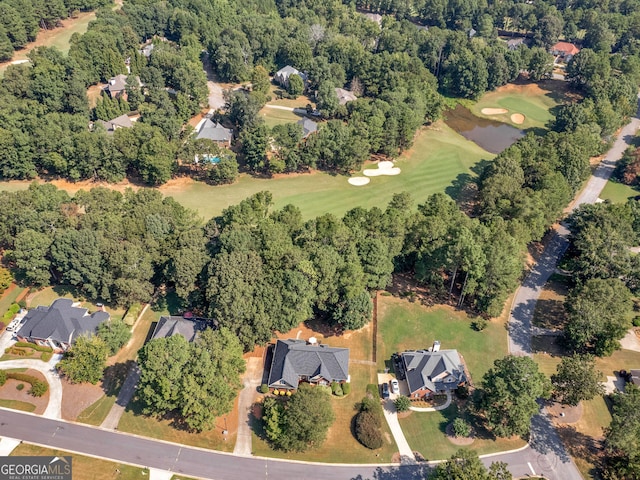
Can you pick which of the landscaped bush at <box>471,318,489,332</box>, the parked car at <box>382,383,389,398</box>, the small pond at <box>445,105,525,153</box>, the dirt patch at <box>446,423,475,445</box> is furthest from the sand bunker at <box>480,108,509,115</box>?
the dirt patch at <box>446,423,475,445</box>

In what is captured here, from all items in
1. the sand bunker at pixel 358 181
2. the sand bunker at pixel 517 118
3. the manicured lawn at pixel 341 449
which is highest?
the sand bunker at pixel 517 118

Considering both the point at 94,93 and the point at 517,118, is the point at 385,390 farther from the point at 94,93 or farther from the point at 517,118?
the point at 94,93

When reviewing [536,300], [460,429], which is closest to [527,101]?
[536,300]

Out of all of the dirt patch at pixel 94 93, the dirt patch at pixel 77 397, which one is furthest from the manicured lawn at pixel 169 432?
the dirt patch at pixel 94 93

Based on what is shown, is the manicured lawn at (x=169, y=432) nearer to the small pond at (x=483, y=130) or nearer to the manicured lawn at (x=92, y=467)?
the manicured lawn at (x=92, y=467)

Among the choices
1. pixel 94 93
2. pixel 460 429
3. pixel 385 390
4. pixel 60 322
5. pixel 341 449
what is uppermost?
pixel 94 93

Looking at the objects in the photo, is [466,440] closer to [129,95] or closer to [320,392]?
[320,392]

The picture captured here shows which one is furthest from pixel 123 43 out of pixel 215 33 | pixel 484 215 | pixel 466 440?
pixel 466 440
